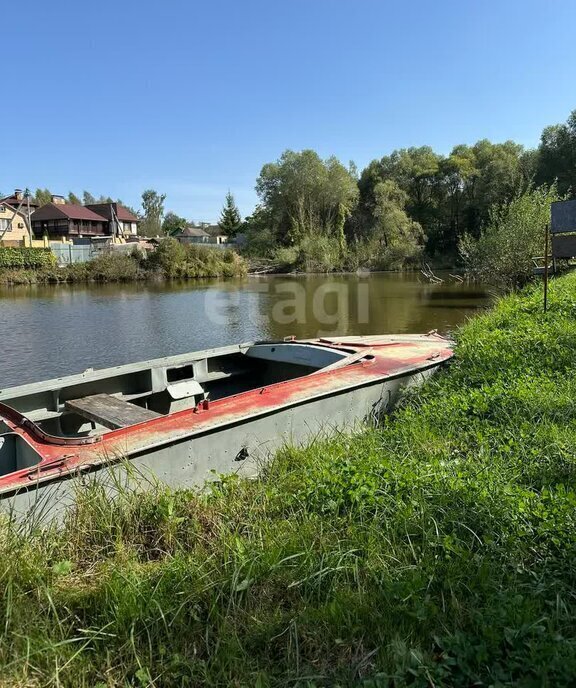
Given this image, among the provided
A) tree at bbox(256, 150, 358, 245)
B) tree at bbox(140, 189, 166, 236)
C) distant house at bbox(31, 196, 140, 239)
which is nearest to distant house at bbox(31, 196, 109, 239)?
distant house at bbox(31, 196, 140, 239)

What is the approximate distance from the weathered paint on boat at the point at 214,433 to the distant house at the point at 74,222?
60082 millimetres

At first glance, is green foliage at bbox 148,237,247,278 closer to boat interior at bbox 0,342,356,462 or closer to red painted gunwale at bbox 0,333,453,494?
boat interior at bbox 0,342,356,462

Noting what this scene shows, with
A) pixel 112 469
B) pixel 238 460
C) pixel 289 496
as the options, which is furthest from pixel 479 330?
pixel 112 469

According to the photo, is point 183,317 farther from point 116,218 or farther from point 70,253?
point 116,218

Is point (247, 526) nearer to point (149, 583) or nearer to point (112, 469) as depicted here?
point (149, 583)

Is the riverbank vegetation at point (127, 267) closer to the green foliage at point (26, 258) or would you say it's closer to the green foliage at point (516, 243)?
the green foliage at point (26, 258)

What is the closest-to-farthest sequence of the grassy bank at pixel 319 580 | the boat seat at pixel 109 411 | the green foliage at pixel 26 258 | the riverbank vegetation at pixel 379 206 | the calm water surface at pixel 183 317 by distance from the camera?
the grassy bank at pixel 319 580 → the boat seat at pixel 109 411 → the calm water surface at pixel 183 317 → the green foliage at pixel 26 258 → the riverbank vegetation at pixel 379 206

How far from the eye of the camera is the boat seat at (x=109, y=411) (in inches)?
206

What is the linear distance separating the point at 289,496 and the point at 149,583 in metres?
1.25

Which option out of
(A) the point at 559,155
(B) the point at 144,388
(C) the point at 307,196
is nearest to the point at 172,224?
(C) the point at 307,196

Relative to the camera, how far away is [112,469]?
3916mm

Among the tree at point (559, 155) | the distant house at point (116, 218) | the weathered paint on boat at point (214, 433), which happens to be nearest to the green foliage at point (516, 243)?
the weathered paint on boat at point (214, 433)

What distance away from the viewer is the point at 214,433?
4.87 meters

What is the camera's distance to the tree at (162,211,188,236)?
104 meters
